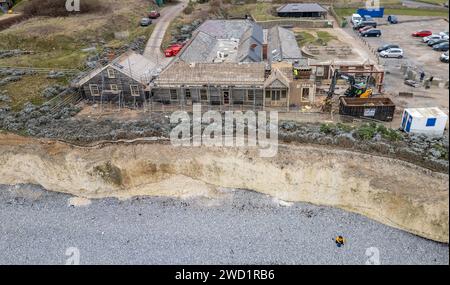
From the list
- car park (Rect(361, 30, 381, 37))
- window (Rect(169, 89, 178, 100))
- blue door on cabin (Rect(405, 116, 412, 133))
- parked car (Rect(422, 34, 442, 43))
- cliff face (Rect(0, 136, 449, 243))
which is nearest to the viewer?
cliff face (Rect(0, 136, 449, 243))

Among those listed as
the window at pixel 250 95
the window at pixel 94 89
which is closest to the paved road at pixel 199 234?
the window at pixel 250 95

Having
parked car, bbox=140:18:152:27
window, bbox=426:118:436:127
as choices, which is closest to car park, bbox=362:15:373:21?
parked car, bbox=140:18:152:27

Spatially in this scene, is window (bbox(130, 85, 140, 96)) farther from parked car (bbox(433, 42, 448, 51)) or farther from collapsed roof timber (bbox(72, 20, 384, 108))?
parked car (bbox(433, 42, 448, 51))

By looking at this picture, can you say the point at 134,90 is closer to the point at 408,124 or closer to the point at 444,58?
the point at 408,124

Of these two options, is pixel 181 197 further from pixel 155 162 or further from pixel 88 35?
pixel 88 35

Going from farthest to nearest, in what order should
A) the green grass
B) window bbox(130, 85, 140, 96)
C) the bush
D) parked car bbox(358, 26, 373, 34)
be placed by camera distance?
the bush
parked car bbox(358, 26, 373, 34)
the green grass
window bbox(130, 85, 140, 96)

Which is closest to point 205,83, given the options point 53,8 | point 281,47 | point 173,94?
point 173,94
